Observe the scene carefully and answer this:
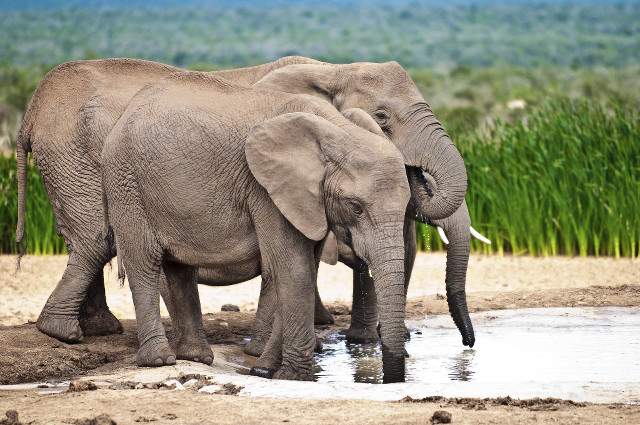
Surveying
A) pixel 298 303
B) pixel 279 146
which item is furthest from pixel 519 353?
pixel 279 146

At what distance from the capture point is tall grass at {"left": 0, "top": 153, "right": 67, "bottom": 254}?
12.9m

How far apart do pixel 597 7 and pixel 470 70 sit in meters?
41.8

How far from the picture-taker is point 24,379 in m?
6.25

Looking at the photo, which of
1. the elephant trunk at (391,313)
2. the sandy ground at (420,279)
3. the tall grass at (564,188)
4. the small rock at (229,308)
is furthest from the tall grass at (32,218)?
the elephant trunk at (391,313)

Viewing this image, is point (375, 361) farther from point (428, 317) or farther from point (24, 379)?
point (24, 379)

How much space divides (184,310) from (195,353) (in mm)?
315

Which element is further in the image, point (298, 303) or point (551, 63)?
point (551, 63)

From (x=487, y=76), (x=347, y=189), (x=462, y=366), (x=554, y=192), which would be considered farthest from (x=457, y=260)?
(x=487, y=76)

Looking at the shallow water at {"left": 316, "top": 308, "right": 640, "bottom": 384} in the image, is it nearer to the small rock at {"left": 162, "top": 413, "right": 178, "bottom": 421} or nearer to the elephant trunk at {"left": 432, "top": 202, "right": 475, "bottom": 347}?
the elephant trunk at {"left": 432, "top": 202, "right": 475, "bottom": 347}

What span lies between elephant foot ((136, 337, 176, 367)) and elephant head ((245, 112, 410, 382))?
1.20 m

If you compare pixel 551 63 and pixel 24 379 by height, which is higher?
pixel 551 63

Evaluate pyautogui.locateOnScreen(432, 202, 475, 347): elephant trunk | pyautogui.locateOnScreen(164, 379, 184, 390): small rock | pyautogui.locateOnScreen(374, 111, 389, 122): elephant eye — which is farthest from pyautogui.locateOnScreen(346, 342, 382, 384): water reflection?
pyautogui.locateOnScreen(374, 111, 389, 122): elephant eye

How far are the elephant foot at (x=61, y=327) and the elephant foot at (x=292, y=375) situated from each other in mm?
1917

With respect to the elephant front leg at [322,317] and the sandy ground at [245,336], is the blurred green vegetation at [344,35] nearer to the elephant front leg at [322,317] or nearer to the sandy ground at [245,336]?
the sandy ground at [245,336]
